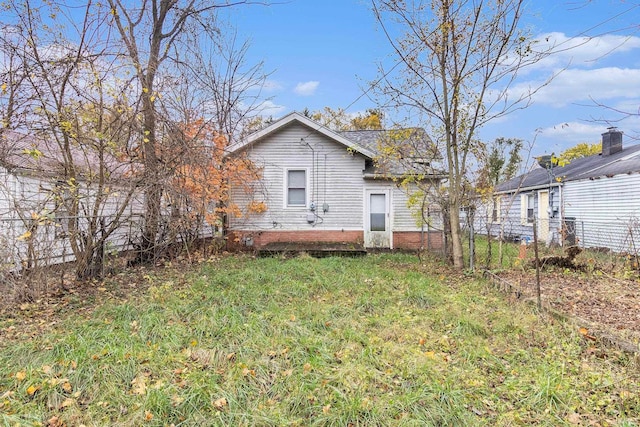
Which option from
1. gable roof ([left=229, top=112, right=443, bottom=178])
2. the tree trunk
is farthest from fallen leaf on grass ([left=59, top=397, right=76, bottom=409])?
gable roof ([left=229, top=112, right=443, bottom=178])

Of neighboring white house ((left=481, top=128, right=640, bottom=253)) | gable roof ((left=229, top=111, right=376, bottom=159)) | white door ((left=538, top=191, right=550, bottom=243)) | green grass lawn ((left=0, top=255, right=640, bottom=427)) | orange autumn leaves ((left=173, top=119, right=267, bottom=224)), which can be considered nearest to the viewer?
green grass lawn ((left=0, top=255, right=640, bottom=427))

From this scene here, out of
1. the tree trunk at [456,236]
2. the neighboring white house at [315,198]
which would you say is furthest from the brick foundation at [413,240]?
the tree trunk at [456,236]

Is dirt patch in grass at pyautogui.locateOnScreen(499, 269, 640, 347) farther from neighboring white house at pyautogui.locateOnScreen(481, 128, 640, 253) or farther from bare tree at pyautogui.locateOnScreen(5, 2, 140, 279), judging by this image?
bare tree at pyautogui.locateOnScreen(5, 2, 140, 279)

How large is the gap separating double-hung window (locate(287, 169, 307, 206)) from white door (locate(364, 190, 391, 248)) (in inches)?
88.3

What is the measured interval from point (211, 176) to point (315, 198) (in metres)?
3.86

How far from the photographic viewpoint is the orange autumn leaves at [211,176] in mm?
8375

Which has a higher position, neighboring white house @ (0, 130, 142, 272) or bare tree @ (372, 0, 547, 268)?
bare tree @ (372, 0, 547, 268)

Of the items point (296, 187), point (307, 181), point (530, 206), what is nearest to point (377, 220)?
point (307, 181)

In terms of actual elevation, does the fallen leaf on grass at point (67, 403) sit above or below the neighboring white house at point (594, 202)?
below

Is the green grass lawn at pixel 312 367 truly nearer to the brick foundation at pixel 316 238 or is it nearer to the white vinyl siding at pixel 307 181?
the brick foundation at pixel 316 238

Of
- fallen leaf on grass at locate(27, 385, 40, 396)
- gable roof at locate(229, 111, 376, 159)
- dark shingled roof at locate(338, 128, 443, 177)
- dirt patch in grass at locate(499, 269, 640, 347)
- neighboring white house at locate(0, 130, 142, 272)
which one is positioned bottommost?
fallen leaf on grass at locate(27, 385, 40, 396)

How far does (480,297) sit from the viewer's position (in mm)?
6441

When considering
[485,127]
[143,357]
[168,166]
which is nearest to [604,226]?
[485,127]

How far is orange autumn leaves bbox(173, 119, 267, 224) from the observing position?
838 cm
